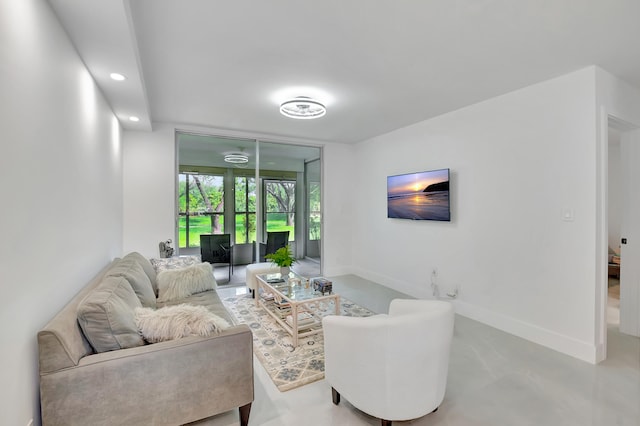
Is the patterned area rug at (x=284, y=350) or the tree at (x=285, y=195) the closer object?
the patterned area rug at (x=284, y=350)

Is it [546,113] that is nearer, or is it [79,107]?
[79,107]

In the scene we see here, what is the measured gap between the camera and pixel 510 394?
6.96ft

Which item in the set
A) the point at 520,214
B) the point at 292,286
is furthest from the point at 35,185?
the point at 520,214

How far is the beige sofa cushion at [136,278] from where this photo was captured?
235 cm

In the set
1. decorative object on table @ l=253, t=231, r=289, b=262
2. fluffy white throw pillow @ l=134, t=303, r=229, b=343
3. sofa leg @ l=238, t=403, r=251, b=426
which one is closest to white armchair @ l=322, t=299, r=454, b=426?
sofa leg @ l=238, t=403, r=251, b=426

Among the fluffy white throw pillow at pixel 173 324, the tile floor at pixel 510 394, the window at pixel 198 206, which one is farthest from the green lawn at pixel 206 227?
the fluffy white throw pillow at pixel 173 324

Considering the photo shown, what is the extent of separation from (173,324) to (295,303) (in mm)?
1274

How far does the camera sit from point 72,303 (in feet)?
5.86

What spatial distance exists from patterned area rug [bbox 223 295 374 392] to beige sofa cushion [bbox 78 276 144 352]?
115cm

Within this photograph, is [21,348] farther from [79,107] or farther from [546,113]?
[546,113]

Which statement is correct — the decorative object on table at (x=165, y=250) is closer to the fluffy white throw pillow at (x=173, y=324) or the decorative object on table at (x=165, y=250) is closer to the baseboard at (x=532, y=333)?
the fluffy white throw pillow at (x=173, y=324)

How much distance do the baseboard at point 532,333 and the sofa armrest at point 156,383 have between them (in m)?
2.80

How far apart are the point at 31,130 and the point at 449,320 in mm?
2456

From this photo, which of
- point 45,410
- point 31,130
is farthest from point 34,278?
point 31,130
